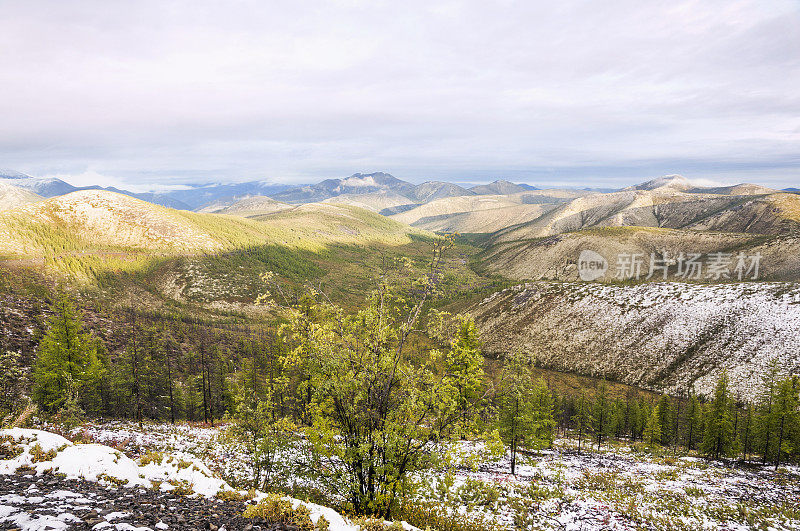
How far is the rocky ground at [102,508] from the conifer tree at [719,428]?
56.3 meters

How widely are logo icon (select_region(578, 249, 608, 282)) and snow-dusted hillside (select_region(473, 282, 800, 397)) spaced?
53087 millimetres

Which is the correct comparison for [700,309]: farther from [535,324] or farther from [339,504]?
[339,504]

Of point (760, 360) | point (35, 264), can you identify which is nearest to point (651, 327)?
point (760, 360)

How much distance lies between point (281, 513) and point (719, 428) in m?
56.4

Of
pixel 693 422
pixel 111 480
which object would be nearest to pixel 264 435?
pixel 111 480

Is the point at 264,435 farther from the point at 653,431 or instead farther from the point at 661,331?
the point at 661,331

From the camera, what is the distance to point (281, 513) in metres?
10.1

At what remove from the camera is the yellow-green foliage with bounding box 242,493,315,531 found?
9742 millimetres

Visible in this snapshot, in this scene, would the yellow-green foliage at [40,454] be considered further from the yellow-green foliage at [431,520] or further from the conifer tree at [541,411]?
the conifer tree at [541,411]

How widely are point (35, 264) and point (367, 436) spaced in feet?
601

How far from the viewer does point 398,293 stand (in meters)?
14.3

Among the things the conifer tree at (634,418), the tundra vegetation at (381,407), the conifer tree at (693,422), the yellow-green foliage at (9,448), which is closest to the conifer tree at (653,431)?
the conifer tree at (634,418)

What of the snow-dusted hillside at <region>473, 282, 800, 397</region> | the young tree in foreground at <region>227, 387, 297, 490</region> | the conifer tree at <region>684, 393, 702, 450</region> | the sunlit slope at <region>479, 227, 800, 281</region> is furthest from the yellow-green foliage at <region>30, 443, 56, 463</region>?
the sunlit slope at <region>479, 227, 800, 281</region>

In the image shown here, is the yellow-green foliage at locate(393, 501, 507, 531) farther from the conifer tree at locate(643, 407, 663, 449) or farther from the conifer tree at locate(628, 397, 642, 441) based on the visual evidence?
the conifer tree at locate(628, 397, 642, 441)
